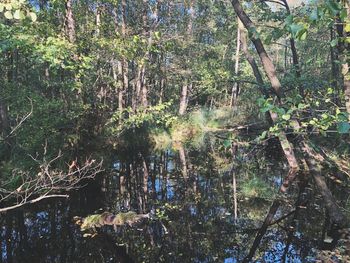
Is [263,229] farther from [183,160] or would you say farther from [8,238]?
[183,160]

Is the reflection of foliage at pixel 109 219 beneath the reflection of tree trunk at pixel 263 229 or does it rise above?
above

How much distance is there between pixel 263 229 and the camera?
803 cm

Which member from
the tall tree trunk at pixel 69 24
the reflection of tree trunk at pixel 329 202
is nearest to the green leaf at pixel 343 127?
the reflection of tree trunk at pixel 329 202

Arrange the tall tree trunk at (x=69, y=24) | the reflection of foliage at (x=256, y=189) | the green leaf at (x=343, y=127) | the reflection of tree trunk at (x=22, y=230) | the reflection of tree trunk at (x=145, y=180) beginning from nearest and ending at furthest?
the green leaf at (x=343, y=127)
the reflection of tree trunk at (x=22, y=230)
the reflection of tree trunk at (x=145, y=180)
the reflection of foliage at (x=256, y=189)
the tall tree trunk at (x=69, y=24)

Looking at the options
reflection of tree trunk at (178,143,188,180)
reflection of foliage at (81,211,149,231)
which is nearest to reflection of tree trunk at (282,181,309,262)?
reflection of foliage at (81,211,149,231)

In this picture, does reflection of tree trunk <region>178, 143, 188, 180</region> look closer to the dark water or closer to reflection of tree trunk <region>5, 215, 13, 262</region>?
the dark water

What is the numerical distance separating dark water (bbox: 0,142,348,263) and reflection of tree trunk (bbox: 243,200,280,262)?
0.06 metres

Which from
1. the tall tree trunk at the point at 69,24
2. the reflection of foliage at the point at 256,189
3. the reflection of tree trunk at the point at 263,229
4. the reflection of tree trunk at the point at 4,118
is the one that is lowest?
the reflection of foliage at the point at 256,189

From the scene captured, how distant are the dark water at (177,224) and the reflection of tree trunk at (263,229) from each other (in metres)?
0.06

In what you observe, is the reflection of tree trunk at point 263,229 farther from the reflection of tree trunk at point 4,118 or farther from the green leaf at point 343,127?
the reflection of tree trunk at point 4,118

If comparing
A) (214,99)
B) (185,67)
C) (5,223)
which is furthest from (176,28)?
(5,223)

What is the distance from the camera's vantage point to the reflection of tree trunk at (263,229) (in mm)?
6895

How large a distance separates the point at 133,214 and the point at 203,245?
2.03 meters

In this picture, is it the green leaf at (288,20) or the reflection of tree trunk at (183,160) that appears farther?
the reflection of tree trunk at (183,160)
